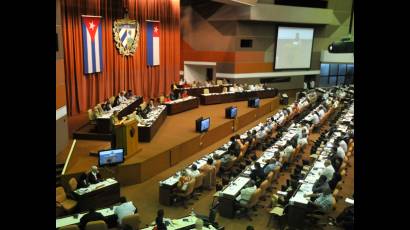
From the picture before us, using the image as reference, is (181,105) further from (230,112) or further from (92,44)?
(92,44)

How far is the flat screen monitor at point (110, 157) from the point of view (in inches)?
365

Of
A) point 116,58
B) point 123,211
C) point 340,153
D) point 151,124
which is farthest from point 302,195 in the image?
point 116,58

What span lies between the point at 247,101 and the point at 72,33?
32.4ft

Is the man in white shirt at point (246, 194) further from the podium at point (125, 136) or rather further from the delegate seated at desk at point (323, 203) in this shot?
the podium at point (125, 136)

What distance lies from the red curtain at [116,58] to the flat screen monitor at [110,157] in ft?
18.8

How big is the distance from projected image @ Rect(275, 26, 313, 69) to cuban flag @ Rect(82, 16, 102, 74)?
1411 cm

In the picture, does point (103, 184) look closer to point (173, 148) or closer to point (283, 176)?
point (173, 148)

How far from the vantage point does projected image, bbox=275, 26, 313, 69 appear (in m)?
26.1

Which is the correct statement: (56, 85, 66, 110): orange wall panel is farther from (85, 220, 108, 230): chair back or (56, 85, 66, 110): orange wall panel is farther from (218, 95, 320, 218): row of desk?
(218, 95, 320, 218): row of desk

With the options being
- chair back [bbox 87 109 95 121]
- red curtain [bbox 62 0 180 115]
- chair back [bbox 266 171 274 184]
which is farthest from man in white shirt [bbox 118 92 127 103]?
chair back [bbox 266 171 274 184]

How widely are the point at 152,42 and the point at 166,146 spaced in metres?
9.44

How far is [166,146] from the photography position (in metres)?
11.5
